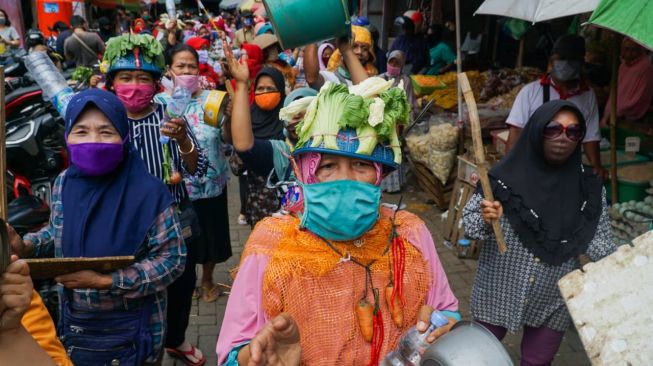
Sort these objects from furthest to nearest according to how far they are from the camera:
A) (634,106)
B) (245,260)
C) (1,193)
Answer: (634,106), (1,193), (245,260)

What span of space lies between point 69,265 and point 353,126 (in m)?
1.18

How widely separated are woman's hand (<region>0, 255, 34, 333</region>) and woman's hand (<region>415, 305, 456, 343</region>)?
112cm

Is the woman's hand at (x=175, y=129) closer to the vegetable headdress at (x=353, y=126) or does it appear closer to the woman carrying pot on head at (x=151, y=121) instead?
the woman carrying pot on head at (x=151, y=121)

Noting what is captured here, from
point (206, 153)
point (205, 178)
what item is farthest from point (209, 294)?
point (206, 153)

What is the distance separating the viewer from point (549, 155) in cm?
290

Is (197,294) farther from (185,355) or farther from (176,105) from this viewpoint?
(176,105)

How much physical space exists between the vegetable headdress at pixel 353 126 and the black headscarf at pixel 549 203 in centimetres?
133

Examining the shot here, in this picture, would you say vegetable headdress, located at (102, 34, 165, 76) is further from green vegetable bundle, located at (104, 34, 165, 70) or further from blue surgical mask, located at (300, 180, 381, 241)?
blue surgical mask, located at (300, 180, 381, 241)

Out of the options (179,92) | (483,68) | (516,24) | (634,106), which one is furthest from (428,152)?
(483,68)

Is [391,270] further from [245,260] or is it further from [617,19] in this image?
[617,19]

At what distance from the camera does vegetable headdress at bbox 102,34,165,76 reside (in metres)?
3.38

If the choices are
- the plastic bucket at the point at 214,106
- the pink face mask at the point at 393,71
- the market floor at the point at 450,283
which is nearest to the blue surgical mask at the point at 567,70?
the market floor at the point at 450,283

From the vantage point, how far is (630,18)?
2787 mm

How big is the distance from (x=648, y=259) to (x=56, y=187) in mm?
2377
